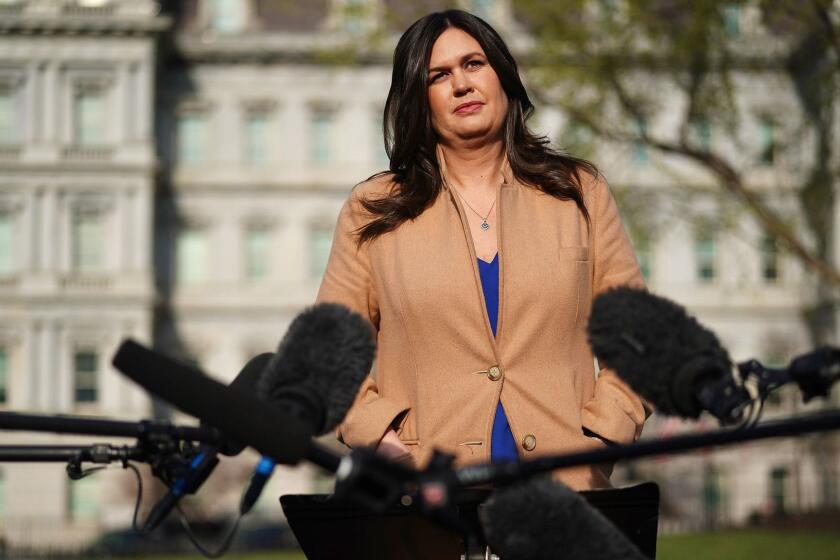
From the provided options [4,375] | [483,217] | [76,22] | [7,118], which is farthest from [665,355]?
[7,118]

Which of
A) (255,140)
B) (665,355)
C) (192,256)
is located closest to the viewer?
(665,355)

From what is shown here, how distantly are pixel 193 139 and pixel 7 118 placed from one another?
525 cm

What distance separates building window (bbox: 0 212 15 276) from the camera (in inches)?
1473

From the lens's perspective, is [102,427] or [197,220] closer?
[102,427]

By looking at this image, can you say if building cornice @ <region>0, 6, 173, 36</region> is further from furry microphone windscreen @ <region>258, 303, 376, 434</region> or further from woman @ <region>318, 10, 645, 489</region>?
furry microphone windscreen @ <region>258, 303, 376, 434</region>

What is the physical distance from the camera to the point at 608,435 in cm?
271

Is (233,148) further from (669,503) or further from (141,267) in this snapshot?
(669,503)

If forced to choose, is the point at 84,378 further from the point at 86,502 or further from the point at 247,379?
the point at 247,379

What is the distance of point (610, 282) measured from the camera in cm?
292

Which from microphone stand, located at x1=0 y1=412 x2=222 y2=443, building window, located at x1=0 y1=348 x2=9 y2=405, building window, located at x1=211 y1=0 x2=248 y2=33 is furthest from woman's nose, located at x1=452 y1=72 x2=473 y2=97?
building window, located at x1=211 y1=0 x2=248 y2=33

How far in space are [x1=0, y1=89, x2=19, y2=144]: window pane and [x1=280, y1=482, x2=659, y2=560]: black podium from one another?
123 feet

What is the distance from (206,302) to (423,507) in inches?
1469

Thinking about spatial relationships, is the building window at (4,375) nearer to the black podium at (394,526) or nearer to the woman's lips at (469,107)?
the woman's lips at (469,107)

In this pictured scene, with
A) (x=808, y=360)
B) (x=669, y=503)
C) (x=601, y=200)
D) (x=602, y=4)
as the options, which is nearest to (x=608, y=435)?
(x=601, y=200)
